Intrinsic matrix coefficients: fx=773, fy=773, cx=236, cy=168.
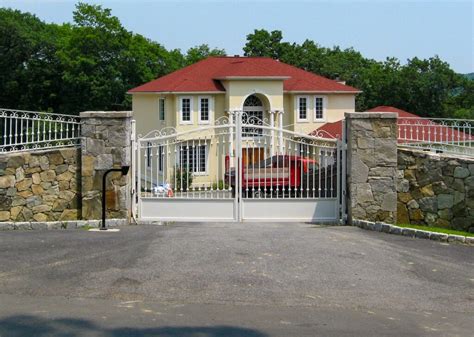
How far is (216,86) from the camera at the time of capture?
43.2 m

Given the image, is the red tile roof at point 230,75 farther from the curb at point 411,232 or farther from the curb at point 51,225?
the curb at point 411,232

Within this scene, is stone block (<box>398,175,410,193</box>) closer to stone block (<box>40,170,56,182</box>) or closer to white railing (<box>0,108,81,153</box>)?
white railing (<box>0,108,81,153</box>)

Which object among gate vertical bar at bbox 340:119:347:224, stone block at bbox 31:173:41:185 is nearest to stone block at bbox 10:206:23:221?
stone block at bbox 31:173:41:185

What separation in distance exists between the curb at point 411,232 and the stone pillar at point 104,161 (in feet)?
15.6

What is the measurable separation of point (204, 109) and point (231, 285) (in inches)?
1335

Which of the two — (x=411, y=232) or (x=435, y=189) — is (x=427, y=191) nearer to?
(x=435, y=189)

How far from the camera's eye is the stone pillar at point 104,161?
1538cm

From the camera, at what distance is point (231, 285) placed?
9.56m

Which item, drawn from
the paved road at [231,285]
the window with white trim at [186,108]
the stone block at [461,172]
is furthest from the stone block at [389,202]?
the window with white trim at [186,108]

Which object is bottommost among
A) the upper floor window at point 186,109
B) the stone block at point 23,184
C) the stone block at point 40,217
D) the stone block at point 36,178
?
the stone block at point 40,217

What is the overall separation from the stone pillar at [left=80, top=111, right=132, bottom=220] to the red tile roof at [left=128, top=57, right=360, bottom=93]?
26.7 meters

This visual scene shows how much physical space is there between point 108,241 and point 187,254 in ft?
6.16

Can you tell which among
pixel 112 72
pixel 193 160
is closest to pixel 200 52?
pixel 112 72

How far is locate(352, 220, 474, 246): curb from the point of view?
44.2ft
